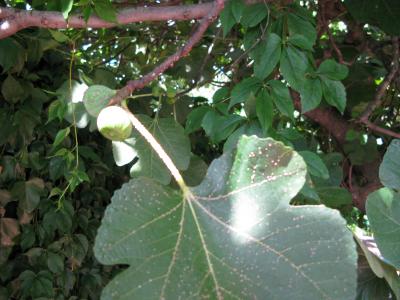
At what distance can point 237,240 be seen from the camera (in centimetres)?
52

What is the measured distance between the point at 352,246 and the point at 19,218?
1.22 m

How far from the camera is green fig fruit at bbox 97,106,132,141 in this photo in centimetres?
60

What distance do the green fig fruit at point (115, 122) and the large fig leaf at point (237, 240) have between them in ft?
0.31

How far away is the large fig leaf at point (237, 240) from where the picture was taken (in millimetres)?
489

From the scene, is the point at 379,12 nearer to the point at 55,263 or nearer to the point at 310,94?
the point at 310,94

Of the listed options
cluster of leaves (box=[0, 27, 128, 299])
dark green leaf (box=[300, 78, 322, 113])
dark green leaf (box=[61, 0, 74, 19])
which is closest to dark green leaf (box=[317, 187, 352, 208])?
dark green leaf (box=[300, 78, 322, 113])

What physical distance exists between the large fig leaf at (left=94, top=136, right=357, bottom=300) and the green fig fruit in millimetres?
95

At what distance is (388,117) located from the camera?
1552 mm

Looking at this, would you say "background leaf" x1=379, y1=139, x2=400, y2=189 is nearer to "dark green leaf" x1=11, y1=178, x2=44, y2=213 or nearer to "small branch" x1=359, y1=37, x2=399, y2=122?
"small branch" x1=359, y1=37, x2=399, y2=122

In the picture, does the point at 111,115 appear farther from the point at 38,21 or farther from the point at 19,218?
the point at 19,218

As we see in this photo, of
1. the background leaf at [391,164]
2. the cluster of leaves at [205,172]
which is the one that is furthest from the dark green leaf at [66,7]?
the background leaf at [391,164]

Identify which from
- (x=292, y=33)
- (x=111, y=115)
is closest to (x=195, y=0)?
(x=292, y=33)

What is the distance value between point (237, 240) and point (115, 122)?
0.19 meters

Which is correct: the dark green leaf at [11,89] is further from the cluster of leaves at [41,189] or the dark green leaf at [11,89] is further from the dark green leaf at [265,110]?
the dark green leaf at [265,110]
